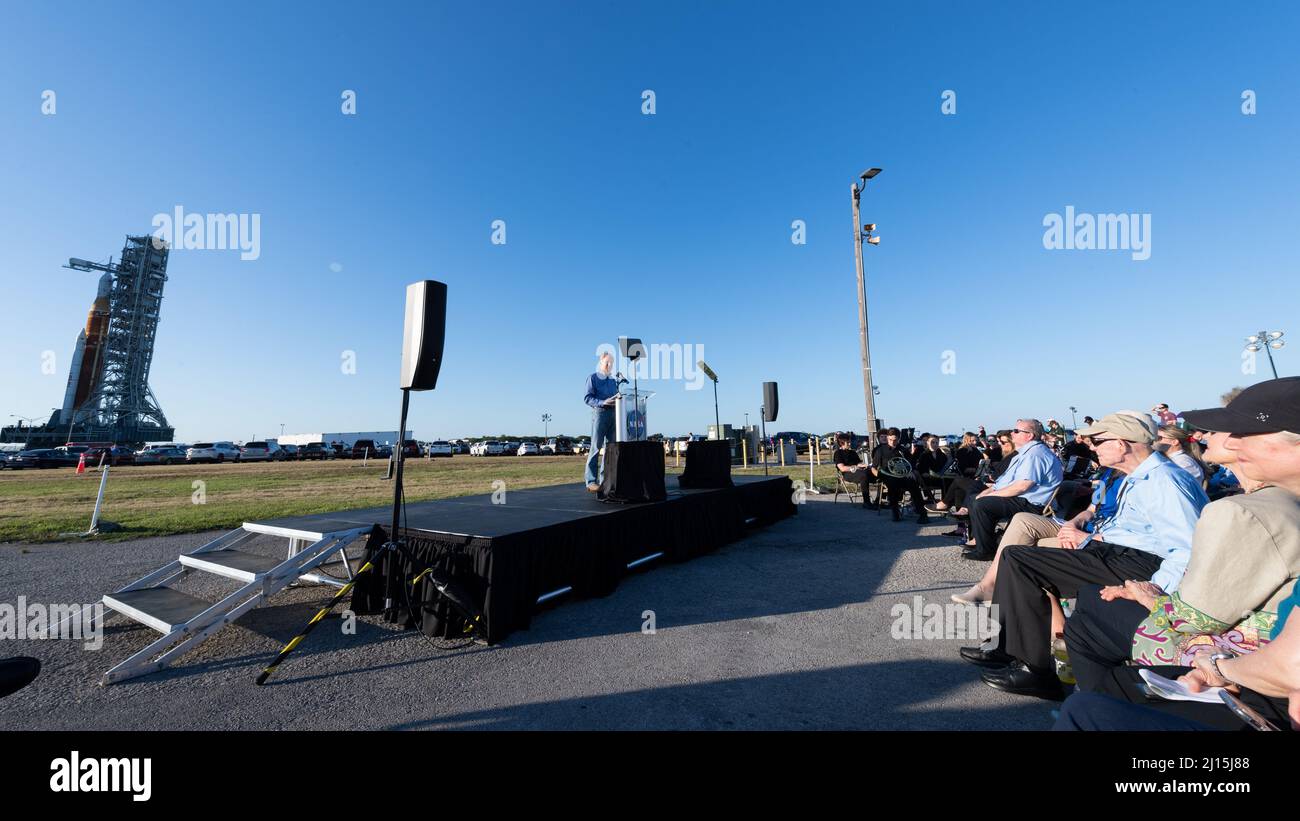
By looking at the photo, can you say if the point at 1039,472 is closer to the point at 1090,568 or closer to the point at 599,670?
the point at 1090,568

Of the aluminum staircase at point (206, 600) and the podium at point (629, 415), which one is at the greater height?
the podium at point (629, 415)

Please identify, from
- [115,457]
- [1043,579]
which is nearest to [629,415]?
[1043,579]

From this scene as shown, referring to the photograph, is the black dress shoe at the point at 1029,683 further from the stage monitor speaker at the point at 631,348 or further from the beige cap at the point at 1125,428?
the stage monitor speaker at the point at 631,348

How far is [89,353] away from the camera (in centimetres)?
5794

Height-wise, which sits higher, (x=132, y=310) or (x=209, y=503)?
(x=132, y=310)

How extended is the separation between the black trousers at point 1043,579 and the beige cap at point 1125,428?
0.78 meters

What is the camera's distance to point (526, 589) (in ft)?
12.6

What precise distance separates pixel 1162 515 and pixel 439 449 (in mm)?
54254

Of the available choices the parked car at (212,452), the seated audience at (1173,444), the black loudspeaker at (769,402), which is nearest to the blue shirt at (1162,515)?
the seated audience at (1173,444)

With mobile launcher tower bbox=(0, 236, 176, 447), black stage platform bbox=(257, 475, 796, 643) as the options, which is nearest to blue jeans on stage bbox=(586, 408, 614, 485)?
black stage platform bbox=(257, 475, 796, 643)

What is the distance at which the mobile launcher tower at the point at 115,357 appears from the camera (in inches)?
2283
